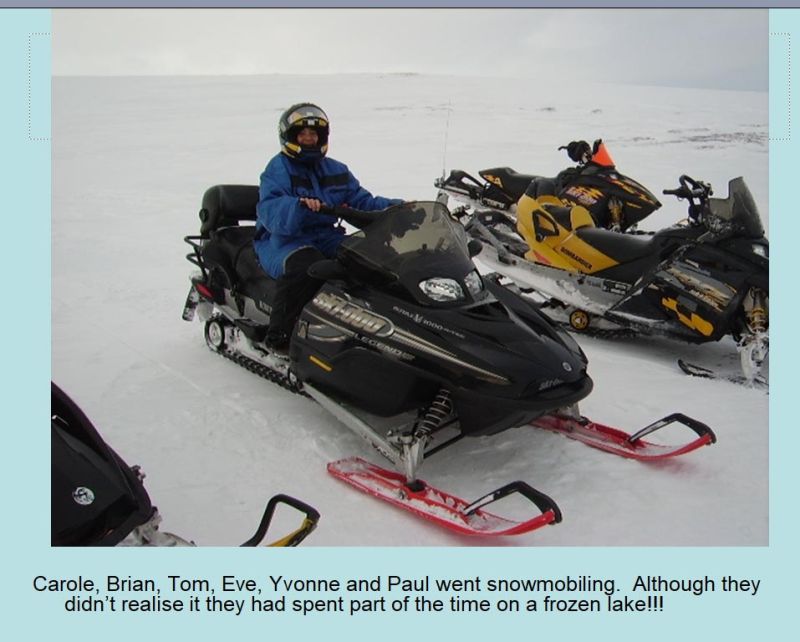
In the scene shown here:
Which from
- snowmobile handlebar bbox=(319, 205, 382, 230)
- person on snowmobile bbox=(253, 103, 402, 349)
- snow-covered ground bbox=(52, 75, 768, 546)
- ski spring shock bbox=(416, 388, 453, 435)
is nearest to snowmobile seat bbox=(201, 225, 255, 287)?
person on snowmobile bbox=(253, 103, 402, 349)

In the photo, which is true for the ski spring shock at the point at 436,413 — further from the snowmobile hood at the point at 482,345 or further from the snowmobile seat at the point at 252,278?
the snowmobile seat at the point at 252,278

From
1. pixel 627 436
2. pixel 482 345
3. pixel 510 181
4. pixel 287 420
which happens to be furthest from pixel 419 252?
pixel 510 181

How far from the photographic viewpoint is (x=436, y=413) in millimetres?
3277

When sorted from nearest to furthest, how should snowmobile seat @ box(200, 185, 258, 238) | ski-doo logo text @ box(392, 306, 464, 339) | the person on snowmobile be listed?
ski-doo logo text @ box(392, 306, 464, 339), the person on snowmobile, snowmobile seat @ box(200, 185, 258, 238)

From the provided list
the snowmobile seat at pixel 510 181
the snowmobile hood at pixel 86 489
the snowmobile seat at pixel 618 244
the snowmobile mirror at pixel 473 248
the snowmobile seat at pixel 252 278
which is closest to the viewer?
the snowmobile hood at pixel 86 489

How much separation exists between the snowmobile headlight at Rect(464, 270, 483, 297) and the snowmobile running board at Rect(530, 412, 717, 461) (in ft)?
2.75

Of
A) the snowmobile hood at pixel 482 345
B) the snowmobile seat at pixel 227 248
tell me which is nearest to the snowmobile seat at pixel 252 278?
the snowmobile seat at pixel 227 248

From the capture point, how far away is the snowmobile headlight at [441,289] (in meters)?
3.30

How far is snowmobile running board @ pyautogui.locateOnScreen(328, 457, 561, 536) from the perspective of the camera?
8.96 feet

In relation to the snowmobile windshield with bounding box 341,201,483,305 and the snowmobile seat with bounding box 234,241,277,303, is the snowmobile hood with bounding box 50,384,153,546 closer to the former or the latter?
the snowmobile windshield with bounding box 341,201,483,305

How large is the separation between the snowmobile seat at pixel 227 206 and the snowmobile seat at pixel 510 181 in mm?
3221

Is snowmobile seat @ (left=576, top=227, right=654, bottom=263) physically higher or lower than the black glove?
lower

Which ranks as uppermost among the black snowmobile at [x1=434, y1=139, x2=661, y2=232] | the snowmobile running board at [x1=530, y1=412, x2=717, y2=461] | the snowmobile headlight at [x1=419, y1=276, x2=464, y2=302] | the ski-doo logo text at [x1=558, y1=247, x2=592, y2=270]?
the black snowmobile at [x1=434, y1=139, x2=661, y2=232]
